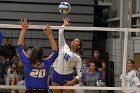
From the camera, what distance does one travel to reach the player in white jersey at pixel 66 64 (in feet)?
25.7

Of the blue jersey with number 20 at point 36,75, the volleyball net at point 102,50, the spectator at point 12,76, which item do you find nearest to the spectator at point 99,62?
the volleyball net at point 102,50

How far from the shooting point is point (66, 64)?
7852 mm

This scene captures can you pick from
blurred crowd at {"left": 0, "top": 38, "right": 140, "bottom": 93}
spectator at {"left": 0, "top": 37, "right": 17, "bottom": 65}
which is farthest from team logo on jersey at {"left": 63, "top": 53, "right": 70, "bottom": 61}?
spectator at {"left": 0, "top": 37, "right": 17, "bottom": 65}

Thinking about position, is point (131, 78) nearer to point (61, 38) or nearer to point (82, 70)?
point (82, 70)

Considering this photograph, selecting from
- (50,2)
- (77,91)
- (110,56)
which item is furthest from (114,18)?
(77,91)

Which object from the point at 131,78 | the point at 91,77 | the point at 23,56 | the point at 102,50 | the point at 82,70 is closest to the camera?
the point at 23,56

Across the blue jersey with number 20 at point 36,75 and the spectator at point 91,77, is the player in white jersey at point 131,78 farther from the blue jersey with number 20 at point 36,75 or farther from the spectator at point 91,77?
the blue jersey with number 20 at point 36,75

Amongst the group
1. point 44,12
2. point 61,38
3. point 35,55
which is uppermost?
point 44,12

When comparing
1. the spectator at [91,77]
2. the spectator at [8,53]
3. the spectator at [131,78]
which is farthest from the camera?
the spectator at [8,53]

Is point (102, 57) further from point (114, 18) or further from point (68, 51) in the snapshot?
point (114, 18)

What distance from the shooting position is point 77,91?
8.79 m

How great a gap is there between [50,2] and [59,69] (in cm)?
603

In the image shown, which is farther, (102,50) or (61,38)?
(102,50)

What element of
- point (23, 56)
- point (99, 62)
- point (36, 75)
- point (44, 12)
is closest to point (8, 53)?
point (99, 62)
